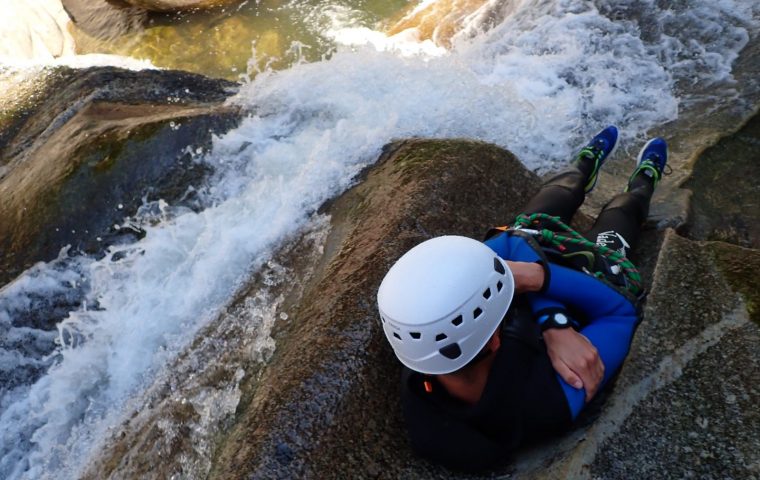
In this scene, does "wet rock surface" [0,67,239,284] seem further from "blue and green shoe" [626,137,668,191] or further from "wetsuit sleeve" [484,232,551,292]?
"blue and green shoe" [626,137,668,191]

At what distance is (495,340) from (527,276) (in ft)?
1.85

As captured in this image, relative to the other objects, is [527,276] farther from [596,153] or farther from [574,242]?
[596,153]

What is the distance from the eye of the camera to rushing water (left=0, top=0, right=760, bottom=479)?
169 inches

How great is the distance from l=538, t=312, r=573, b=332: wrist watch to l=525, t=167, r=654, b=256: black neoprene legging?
96 centimetres

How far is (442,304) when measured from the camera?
7.46 ft

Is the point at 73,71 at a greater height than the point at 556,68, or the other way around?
the point at 73,71

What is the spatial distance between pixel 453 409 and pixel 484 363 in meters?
0.24

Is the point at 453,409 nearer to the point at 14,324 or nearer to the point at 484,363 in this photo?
the point at 484,363

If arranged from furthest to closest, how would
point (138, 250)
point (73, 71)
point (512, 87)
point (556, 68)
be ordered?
point (73, 71) < point (556, 68) < point (512, 87) < point (138, 250)

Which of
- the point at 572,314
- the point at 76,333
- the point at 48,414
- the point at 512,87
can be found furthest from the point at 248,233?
the point at 512,87

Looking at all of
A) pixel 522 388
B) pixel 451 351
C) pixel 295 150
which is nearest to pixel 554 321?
pixel 522 388

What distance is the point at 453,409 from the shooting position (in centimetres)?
246

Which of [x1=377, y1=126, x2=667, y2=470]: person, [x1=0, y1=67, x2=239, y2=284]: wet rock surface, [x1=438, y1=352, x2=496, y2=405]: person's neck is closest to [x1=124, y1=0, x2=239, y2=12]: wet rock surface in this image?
[x1=0, y1=67, x2=239, y2=284]: wet rock surface

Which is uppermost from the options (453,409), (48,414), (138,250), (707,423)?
(453,409)
